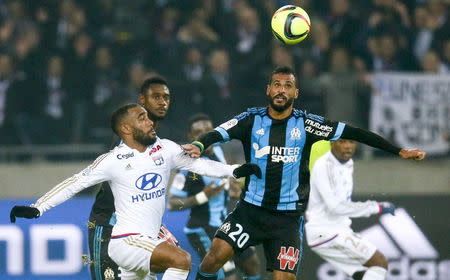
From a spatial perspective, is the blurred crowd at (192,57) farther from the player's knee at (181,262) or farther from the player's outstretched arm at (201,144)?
the player's knee at (181,262)

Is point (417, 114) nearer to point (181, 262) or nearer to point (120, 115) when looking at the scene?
point (120, 115)

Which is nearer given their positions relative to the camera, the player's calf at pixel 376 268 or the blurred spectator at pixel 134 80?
the player's calf at pixel 376 268

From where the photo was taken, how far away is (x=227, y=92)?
1312 centimetres

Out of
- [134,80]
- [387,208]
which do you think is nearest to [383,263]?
[387,208]

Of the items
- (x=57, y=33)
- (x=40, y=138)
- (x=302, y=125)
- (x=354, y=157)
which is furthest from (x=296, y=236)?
(x=57, y=33)

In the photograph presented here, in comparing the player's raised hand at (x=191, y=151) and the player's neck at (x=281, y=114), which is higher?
the player's neck at (x=281, y=114)

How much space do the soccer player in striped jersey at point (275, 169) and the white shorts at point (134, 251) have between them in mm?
624

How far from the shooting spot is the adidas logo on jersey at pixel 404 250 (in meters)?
11.9

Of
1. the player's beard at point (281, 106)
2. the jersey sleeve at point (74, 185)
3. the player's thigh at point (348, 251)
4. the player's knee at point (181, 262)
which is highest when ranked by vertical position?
the player's beard at point (281, 106)

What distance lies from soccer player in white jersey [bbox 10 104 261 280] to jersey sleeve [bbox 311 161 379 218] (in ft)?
7.52

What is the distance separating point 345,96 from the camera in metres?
13.0

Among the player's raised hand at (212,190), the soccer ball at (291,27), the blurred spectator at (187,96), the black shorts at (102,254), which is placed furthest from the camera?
the blurred spectator at (187,96)

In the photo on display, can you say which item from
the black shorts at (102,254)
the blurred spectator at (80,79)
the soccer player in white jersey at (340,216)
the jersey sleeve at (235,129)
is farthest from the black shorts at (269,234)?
the blurred spectator at (80,79)

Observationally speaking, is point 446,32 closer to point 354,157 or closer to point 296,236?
point 354,157
